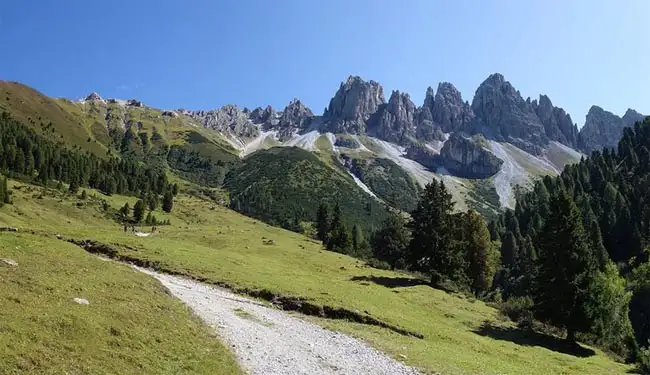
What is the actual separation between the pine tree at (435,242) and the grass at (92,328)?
47.7 m

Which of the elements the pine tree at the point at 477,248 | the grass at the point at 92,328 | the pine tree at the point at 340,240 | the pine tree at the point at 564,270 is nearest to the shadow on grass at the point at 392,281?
the pine tree at the point at 564,270

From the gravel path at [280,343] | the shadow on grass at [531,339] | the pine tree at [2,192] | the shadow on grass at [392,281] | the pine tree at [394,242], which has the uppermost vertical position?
the pine tree at [394,242]

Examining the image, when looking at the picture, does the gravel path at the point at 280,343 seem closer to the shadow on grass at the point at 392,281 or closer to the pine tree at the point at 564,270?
the shadow on grass at the point at 392,281

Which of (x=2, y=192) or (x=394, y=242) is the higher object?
(x=394, y=242)

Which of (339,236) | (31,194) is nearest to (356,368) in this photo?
(339,236)

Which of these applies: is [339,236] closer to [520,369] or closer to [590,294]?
[590,294]

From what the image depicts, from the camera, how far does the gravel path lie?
24719 millimetres

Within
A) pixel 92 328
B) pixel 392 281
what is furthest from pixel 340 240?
pixel 92 328

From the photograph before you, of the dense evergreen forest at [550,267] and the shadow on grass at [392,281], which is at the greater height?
the dense evergreen forest at [550,267]

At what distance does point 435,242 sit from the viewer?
71125 millimetres

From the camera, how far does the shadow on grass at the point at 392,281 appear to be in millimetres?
63500

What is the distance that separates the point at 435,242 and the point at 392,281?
9437 millimetres

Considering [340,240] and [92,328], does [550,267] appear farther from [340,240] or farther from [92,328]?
[340,240]

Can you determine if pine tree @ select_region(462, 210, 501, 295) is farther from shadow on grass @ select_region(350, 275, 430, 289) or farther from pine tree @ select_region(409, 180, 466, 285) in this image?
shadow on grass @ select_region(350, 275, 430, 289)
